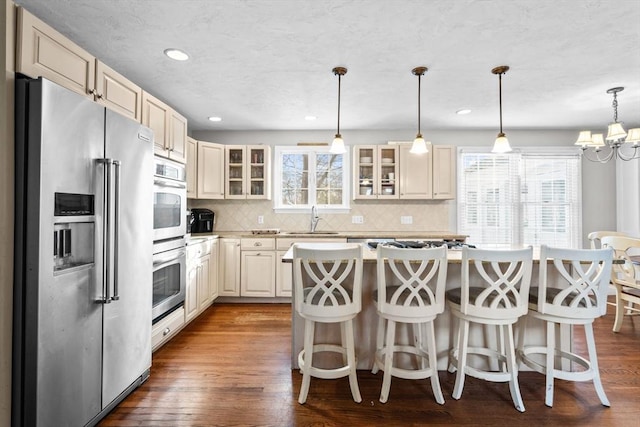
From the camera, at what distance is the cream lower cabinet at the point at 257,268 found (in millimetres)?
4004

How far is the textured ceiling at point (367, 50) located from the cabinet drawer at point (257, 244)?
5.26 ft

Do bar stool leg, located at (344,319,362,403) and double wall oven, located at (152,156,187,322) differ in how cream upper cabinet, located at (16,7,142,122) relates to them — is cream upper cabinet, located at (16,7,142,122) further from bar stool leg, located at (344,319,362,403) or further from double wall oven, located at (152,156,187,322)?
bar stool leg, located at (344,319,362,403)

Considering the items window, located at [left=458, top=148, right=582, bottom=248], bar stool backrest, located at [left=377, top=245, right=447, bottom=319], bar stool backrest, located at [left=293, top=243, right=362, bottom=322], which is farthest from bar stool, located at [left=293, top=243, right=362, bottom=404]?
window, located at [left=458, top=148, right=582, bottom=248]

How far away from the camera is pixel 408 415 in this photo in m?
1.86

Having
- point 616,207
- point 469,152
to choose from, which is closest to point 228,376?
point 469,152

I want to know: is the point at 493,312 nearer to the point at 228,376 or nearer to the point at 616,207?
the point at 228,376

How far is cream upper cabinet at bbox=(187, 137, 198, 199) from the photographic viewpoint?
3926 mm

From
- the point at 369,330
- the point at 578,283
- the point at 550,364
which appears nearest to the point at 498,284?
the point at 578,283

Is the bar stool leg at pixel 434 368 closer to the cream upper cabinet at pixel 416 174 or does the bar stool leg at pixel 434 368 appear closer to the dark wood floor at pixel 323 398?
the dark wood floor at pixel 323 398

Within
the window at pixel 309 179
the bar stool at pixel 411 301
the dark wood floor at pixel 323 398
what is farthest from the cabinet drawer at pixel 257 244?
the bar stool at pixel 411 301

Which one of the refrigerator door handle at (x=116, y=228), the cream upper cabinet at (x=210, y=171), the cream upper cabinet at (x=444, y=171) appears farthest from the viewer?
the cream upper cabinet at (x=444, y=171)

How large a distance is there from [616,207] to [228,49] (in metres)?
5.56

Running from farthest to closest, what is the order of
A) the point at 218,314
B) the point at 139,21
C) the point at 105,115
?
the point at 218,314 < the point at 139,21 < the point at 105,115

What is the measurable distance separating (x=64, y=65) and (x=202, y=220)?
2.75 m
